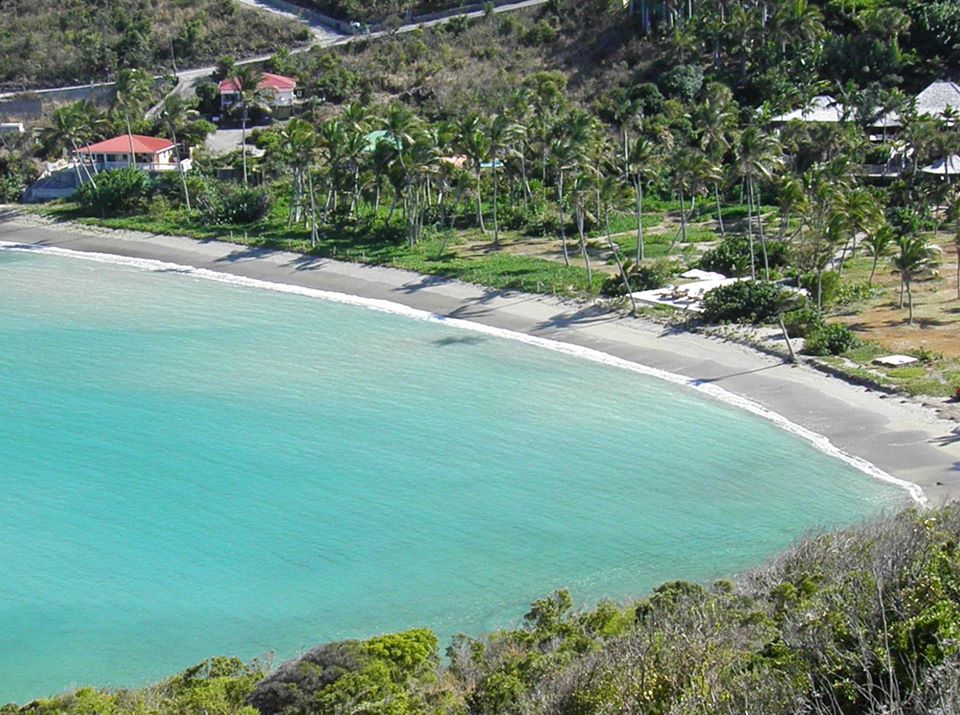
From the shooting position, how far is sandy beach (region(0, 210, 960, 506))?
40.9 meters

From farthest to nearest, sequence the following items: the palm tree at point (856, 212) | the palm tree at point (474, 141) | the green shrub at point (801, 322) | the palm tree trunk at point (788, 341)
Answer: the palm tree at point (474, 141) → the palm tree at point (856, 212) → the green shrub at point (801, 322) → the palm tree trunk at point (788, 341)

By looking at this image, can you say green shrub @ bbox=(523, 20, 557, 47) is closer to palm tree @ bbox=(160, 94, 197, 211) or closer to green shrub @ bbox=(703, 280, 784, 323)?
palm tree @ bbox=(160, 94, 197, 211)

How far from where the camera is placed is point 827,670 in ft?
60.2

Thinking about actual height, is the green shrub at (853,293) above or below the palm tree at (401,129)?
below

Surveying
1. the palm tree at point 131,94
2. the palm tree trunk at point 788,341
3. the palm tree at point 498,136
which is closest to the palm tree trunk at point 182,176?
the palm tree at point 131,94

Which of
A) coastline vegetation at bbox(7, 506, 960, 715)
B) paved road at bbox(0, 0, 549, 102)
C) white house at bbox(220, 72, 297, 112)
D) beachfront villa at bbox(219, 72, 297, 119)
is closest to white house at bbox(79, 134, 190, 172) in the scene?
beachfront villa at bbox(219, 72, 297, 119)

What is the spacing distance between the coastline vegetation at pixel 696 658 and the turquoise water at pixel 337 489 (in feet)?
13.2

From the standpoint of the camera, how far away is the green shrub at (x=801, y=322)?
50.9 metres

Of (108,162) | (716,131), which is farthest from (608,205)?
(108,162)

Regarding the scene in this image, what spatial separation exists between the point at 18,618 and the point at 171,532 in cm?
578

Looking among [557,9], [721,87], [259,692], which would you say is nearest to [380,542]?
[259,692]

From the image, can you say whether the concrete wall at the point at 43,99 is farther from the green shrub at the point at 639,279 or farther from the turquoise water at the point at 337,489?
the green shrub at the point at 639,279

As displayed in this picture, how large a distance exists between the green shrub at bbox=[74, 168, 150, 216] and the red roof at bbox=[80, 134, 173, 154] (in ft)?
14.1

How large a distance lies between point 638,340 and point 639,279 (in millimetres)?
6162
